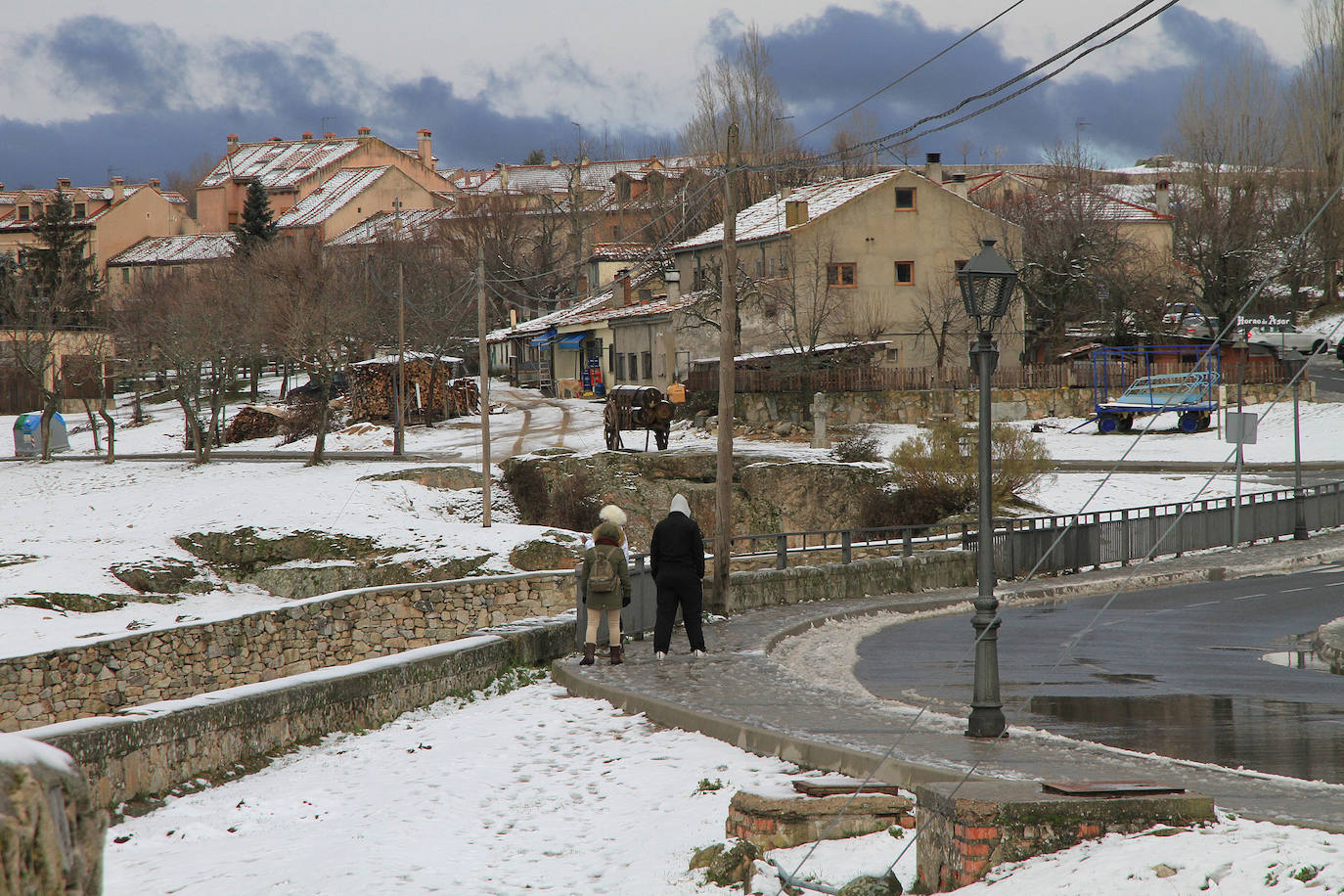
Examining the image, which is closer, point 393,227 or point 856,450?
point 856,450

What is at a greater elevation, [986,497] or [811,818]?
[986,497]

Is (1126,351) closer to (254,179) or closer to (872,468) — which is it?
(872,468)

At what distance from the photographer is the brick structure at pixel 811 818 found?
23.2 feet

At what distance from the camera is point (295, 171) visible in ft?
335

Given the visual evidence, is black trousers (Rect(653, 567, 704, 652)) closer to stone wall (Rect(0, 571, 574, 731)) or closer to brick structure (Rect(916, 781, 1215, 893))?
stone wall (Rect(0, 571, 574, 731))

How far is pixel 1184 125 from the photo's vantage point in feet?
249

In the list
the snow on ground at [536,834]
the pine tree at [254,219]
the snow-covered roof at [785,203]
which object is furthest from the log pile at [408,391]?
the snow on ground at [536,834]

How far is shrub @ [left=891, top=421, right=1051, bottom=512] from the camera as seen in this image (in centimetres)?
3522

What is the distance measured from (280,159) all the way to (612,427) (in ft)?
252

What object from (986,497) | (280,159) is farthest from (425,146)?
(986,497)

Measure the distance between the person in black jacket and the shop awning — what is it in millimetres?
56625

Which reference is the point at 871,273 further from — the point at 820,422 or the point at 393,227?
the point at 393,227

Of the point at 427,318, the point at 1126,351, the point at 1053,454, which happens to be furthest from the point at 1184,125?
the point at 427,318

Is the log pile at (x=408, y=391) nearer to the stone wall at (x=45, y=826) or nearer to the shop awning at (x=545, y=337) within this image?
the shop awning at (x=545, y=337)
